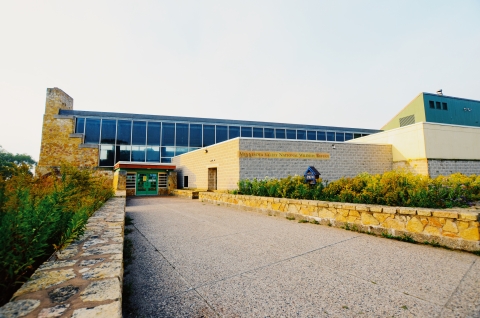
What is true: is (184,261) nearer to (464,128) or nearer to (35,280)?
(35,280)

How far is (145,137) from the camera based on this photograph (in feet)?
86.8

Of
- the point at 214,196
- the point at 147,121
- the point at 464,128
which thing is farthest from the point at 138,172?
the point at 464,128

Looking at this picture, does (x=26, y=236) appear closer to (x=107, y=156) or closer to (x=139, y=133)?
(x=139, y=133)

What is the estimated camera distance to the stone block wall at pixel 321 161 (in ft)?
46.6

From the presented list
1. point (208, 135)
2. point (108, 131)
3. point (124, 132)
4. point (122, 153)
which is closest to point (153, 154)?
point (122, 153)

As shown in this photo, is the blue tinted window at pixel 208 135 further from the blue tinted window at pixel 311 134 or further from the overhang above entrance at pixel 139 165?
the blue tinted window at pixel 311 134

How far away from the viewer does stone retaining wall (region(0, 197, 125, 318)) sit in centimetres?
158

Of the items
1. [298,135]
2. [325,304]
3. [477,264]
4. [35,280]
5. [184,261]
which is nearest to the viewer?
[35,280]

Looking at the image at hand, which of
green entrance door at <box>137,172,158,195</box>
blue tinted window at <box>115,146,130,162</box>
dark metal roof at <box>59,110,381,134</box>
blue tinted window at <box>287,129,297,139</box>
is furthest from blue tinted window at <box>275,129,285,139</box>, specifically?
blue tinted window at <box>115,146,130,162</box>

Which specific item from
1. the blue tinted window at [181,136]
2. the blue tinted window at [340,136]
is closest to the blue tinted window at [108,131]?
the blue tinted window at [181,136]

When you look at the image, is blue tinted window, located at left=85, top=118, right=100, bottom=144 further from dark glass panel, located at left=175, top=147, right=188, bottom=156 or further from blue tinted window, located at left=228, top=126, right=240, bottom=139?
blue tinted window, located at left=228, top=126, right=240, bottom=139

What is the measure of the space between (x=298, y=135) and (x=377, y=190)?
25.9m

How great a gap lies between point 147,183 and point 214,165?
10.0m

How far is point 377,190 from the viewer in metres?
→ 6.33
